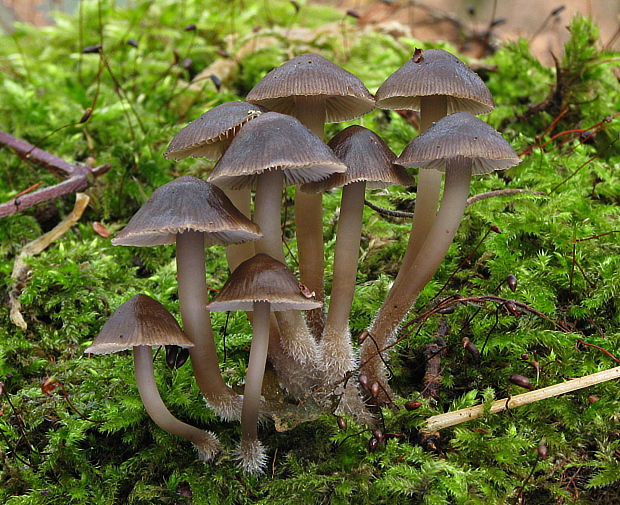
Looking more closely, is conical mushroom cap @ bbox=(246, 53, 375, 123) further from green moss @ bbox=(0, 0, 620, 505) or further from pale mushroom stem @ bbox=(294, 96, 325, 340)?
green moss @ bbox=(0, 0, 620, 505)

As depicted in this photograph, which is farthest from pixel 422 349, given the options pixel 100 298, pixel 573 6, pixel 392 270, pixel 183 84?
pixel 573 6

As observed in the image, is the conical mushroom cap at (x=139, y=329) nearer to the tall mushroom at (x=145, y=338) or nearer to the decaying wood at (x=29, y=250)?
the tall mushroom at (x=145, y=338)

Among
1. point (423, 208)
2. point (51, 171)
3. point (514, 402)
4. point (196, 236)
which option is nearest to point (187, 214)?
point (196, 236)

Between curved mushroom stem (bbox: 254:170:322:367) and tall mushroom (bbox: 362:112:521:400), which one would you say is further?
curved mushroom stem (bbox: 254:170:322:367)

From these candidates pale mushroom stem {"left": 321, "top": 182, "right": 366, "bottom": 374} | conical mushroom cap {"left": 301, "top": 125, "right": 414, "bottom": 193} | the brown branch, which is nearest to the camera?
conical mushroom cap {"left": 301, "top": 125, "right": 414, "bottom": 193}

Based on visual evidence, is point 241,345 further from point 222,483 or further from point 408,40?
point 408,40

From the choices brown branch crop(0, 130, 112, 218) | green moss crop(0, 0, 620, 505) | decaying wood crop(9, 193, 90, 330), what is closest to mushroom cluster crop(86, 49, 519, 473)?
green moss crop(0, 0, 620, 505)

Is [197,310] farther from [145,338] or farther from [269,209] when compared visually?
[269,209]

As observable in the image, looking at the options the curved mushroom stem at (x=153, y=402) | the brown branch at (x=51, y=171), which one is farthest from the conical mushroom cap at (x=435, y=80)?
the brown branch at (x=51, y=171)
